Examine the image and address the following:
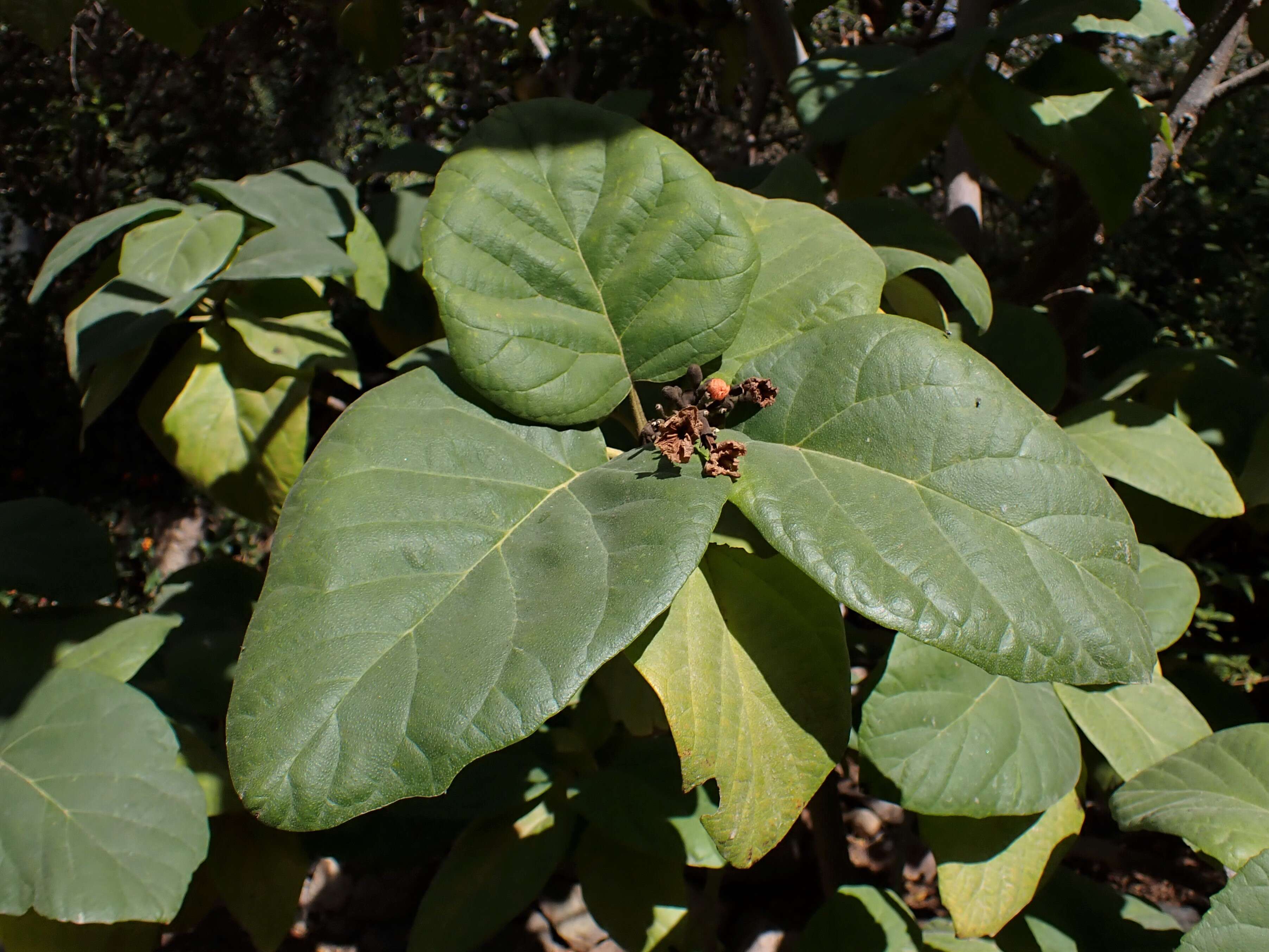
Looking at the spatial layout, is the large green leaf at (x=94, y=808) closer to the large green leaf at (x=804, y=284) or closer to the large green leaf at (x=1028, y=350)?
the large green leaf at (x=804, y=284)

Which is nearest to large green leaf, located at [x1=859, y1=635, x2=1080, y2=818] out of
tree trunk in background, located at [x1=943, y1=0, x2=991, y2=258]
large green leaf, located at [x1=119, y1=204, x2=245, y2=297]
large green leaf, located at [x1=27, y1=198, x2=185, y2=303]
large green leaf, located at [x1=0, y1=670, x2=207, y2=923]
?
large green leaf, located at [x1=0, y1=670, x2=207, y2=923]

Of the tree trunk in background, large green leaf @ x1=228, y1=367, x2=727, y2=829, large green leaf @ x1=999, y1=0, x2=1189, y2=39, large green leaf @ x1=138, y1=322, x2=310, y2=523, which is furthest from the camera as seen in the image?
the tree trunk in background

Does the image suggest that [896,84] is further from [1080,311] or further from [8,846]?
[8,846]

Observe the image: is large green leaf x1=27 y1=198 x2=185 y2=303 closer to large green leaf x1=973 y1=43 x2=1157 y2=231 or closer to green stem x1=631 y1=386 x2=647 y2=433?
green stem x1=631 y1=386 x2=647 y2=433

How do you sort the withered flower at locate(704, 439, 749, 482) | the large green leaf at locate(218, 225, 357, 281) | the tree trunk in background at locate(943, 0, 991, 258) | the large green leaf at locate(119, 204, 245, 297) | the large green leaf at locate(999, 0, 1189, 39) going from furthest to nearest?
the tree trunk in background at locate(943, 0, 991, 258), the large green leaf at locate(119, 204, 245, 297), the large green leaf at locate(218, 225, 357, 281), the large green leaf at locate(999, 0, 1189, 39), the withered flower at locate(704, 439, 749, 482)

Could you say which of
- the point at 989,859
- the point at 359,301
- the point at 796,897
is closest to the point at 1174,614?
the point at 989,859

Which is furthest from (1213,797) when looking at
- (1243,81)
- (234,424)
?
(234,424)

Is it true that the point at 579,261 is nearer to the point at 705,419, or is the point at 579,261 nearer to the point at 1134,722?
the point at 705,419
